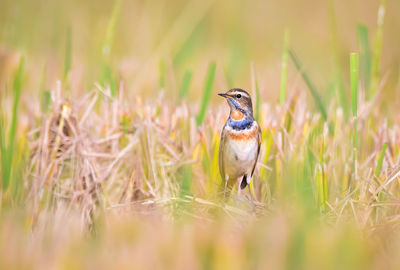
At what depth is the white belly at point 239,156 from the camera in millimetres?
3045

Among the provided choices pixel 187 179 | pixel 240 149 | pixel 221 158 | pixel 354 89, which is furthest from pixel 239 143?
pixel 354 89

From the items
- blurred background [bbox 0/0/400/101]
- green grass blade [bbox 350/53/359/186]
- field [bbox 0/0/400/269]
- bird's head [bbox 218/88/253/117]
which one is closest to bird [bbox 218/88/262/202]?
bird's head [bbox 218/88/253/117]

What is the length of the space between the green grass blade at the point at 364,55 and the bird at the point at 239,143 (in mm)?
1286

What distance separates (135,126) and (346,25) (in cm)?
499

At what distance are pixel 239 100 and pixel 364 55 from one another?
4.59ft

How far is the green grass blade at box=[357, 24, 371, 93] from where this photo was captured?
406 centimetres

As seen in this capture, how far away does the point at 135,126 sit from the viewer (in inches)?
136

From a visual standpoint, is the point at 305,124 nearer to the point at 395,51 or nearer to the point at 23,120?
the point at 23,120

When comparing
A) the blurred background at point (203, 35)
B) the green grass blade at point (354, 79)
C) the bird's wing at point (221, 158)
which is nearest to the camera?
the green grass blade at point (354, 79)

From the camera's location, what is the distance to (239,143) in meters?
3.07

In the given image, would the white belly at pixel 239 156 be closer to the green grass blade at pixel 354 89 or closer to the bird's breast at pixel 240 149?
the bird's breast at pixel 240 149

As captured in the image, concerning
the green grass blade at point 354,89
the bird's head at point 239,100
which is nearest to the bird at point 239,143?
the bird's head at point 239,100

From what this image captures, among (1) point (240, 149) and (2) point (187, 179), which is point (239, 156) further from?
(2) point (187, 179)

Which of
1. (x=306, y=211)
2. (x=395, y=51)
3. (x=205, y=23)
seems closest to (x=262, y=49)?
(x=205, y=23)
